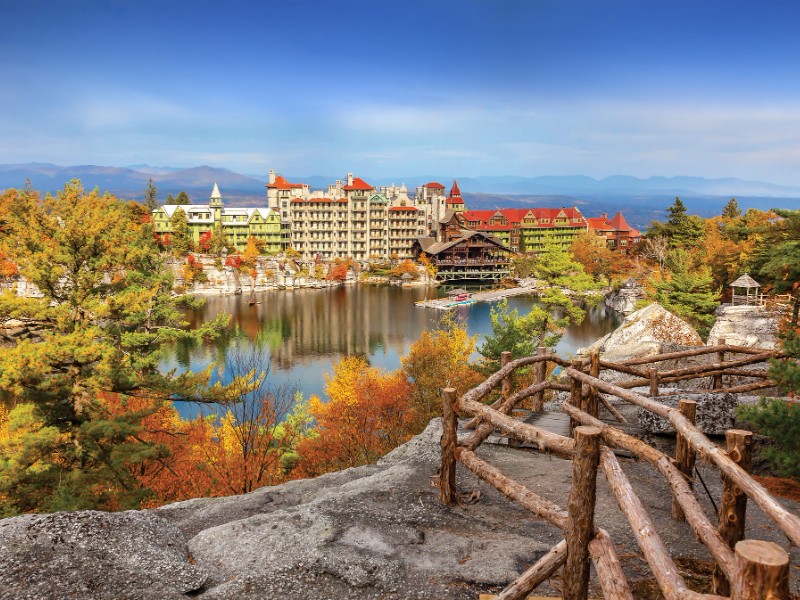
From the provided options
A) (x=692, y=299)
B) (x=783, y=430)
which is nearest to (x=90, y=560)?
(x=783, y=430)

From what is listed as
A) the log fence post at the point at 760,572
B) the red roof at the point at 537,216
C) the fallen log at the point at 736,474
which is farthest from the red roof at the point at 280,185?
the log fence post at the point at 760,572

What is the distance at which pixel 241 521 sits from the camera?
571cm

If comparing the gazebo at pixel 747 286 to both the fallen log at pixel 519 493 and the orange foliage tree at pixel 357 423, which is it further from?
the fallen log at pixel 519 493

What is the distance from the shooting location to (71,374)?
511 inches

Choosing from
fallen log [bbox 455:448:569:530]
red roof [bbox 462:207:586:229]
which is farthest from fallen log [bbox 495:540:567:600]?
red roof [bbox 462:207:586:229]

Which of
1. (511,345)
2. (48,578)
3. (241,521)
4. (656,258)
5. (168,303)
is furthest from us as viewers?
(656,258)

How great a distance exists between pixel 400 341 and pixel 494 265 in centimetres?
3999

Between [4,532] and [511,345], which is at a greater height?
[4,532]

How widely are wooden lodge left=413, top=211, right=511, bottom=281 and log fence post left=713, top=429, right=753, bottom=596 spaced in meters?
71.4

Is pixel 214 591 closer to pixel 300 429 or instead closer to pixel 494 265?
pixel 300 429

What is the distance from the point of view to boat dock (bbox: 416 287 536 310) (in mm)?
55731

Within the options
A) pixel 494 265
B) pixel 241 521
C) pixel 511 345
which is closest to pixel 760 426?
pixel 241 521

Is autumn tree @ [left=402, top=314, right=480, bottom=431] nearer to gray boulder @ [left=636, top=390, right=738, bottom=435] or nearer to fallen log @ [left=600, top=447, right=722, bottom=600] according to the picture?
gray boulder @ [left=636, top=390, right=738, bottom=435]

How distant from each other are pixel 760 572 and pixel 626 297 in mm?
55238
